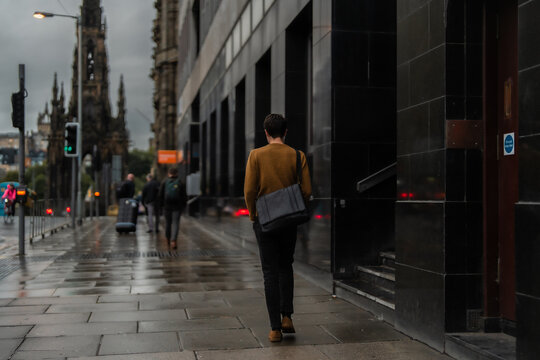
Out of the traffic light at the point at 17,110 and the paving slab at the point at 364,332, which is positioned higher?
the traffic light at the point at 17,110

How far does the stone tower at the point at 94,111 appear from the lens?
9469 centimetres

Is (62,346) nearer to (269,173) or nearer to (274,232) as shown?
(274,232)

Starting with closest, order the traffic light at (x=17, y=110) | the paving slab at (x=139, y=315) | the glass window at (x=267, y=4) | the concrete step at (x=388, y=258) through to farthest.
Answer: the paving slab at (x=139, y=315) < the concrete step at (x=388, y=258) < the traffic light at (x=17, y=110) < the glass window at (x=267, y=4)

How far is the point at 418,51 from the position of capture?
5965 millimetres

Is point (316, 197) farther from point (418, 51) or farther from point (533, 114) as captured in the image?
point (533, 114)

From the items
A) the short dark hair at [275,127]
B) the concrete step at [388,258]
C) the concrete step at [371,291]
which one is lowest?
the concrete step at [371,291]

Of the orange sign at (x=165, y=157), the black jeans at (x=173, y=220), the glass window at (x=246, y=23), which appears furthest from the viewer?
the orange sign at (x=165, y=157)

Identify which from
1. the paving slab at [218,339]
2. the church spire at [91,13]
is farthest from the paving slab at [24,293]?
the church spire at [91,13]

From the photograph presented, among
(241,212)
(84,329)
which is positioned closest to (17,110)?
(241,212)

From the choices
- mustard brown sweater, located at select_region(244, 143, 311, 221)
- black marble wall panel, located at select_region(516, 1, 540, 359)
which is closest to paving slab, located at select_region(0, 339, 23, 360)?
mustard brown sweater, located at select_region(244, 143, 311, 221)

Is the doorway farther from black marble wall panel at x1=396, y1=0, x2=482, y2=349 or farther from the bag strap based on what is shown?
the bag strap

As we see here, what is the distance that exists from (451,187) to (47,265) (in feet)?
26.4

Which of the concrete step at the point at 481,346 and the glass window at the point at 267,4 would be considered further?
the glass window at the point at 267,4

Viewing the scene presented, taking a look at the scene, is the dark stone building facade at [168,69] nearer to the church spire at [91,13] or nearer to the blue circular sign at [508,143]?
the church spire at [91,13]
